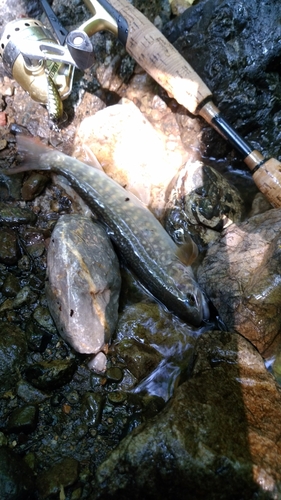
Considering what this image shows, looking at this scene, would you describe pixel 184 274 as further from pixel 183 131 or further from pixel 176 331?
pixel 183 131

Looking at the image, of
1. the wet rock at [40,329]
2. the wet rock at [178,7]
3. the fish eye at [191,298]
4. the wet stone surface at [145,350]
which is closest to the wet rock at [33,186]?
the wet stone surface at [145,350]

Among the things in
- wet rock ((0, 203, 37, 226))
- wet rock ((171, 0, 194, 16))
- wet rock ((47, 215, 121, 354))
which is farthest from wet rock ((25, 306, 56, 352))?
wet rock ((171, 0, 194, 16))

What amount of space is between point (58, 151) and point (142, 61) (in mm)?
1319

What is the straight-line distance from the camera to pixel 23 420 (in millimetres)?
2689

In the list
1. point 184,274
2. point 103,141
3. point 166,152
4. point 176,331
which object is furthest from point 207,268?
point 103,141

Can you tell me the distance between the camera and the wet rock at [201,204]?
373cm

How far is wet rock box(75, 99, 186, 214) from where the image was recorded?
4117 mm

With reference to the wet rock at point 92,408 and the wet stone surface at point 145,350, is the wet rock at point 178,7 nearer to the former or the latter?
the wet stone surface at point 145,350

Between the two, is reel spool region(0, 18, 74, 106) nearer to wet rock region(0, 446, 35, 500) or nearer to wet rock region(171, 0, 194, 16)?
wet rock region(171, 0, 194, 16)

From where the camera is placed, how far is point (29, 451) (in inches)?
104

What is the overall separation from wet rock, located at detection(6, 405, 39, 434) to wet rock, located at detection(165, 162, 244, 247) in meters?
2.07

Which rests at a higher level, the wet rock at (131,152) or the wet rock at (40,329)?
the wet rock at (131,152)

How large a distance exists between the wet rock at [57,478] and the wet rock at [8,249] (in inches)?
71.8

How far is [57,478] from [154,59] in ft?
12.6
